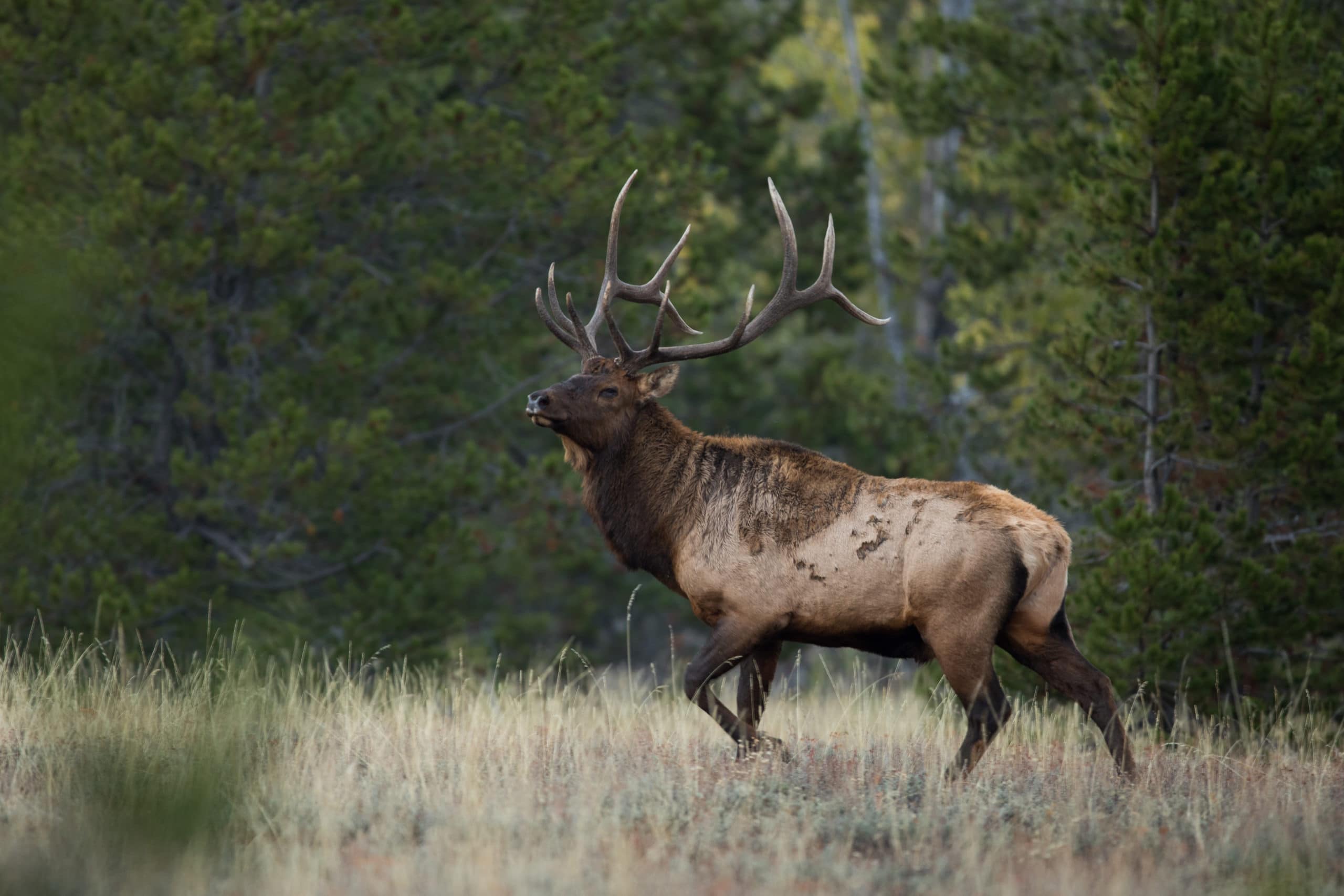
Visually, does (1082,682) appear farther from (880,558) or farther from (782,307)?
(782,307)

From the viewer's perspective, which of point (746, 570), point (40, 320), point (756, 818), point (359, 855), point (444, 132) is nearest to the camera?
point (40, 320)

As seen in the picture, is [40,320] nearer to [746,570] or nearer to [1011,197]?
[746,570]

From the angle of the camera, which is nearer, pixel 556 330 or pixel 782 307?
pixel 782 307

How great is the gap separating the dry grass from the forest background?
6.97ft

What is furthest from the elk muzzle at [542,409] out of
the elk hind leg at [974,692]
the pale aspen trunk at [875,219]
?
the pale aspen trunk at [875,219]

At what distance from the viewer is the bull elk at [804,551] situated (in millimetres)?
6324

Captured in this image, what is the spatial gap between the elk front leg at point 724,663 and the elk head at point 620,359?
49.9 inches

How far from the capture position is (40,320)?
3.63 m

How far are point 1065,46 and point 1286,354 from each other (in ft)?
16.1

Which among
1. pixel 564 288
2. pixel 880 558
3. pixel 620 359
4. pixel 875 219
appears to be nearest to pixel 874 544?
pixel 880 558

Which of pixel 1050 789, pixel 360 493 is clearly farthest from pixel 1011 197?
pixel 1050 789

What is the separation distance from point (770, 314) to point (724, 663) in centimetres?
199

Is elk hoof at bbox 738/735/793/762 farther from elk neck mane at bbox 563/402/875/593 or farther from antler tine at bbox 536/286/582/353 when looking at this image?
antler tine at bbox 536/286/582/353

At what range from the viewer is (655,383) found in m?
7.57
